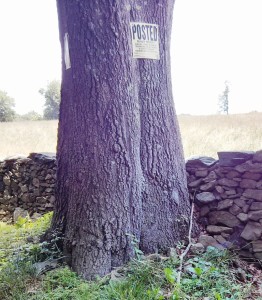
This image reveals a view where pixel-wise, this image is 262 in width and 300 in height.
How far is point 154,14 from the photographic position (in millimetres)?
2590

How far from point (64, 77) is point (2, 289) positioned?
1.60 m

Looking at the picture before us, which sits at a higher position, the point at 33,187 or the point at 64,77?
the point at 64,77

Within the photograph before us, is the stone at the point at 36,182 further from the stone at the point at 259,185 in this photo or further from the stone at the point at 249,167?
the stone at the point at 259,185

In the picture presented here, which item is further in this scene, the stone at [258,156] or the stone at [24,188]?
the stone at [24,188]

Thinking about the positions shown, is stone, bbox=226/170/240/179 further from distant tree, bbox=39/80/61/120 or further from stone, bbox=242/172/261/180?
distant tree, bbox=39/80/61/120

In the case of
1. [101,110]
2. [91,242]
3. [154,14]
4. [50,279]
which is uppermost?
[154,14]

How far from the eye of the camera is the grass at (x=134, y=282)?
6.41ft

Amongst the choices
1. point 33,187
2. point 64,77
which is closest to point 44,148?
point 33,187

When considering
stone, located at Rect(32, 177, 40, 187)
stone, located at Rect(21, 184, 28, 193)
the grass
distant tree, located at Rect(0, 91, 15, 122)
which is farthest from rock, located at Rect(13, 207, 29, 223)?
distant tree, located at Rect(0, 91, 15, 122)

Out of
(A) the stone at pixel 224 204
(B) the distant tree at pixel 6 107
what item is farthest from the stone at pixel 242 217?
(B) the distant tree at pixel 6 107

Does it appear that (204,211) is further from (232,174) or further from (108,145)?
(108,145)

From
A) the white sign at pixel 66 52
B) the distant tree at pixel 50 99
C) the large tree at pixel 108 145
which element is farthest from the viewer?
the distant tree at pixel 50 99

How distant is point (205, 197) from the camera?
2.94m

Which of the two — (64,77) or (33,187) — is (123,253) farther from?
(33,187)
